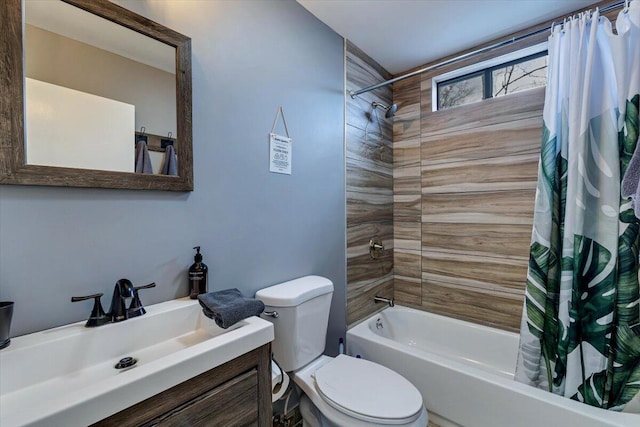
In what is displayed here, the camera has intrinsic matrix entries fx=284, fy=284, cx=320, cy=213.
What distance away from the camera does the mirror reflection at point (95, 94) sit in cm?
86

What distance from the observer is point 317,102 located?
1798mm

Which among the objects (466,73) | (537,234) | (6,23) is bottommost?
(537,234)

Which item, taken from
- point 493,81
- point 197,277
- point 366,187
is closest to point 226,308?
point 197,277

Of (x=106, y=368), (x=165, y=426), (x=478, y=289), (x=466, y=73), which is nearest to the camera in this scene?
(x=165, y=426)

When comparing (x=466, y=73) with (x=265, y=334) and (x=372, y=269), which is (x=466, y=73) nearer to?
(x=372, y=269)

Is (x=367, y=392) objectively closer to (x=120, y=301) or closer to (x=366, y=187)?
(x=120, y=301)

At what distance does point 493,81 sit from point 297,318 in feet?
7.33

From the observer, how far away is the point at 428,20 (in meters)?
1.81

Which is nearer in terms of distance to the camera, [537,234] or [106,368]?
[106,368]

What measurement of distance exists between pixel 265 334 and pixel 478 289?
1812 millimetres

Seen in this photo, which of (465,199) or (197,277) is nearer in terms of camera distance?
(197,277)

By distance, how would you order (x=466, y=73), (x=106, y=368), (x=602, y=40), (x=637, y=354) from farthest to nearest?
(x=466, y=73) → (x=602, y=40) → (x=637, y=354) → (x=106, y=368)

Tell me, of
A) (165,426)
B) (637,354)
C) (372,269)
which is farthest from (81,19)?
(637,354)

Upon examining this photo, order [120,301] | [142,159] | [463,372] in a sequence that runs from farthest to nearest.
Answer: [463,372] < [142,159] < [120,301]
